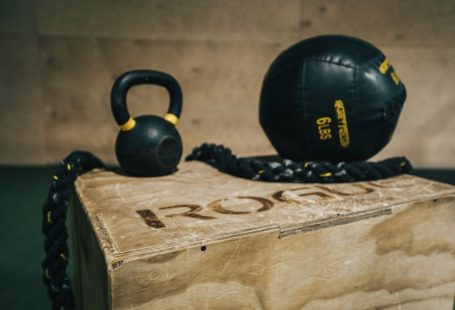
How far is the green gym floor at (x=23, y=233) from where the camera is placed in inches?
49.3

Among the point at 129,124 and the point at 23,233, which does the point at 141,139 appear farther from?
the point at 23,233

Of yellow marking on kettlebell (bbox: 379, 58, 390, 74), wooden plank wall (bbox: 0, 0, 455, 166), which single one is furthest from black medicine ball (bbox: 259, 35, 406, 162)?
wooden plank wall (bbox: 0, 0, 455, 166)

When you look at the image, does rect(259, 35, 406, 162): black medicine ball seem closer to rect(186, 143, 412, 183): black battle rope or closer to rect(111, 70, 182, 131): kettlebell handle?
rect(186, 143, 412, 183): black battle rope

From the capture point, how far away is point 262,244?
69cm

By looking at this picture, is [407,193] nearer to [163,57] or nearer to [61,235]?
[61,235]

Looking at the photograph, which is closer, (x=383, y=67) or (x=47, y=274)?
(x=47, y=274)

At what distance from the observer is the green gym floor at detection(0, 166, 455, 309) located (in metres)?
1.25

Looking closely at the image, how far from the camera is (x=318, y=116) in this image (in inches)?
41.8

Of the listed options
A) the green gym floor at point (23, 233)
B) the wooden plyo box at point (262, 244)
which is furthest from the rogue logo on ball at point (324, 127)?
the green gym floor at point (23, 233)

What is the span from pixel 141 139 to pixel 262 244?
1.55 ft

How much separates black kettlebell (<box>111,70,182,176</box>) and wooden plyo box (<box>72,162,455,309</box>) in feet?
0.14

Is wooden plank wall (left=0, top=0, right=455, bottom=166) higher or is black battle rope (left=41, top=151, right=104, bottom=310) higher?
wooden plank wall (left=0, top=0, right=455, bottom=166)

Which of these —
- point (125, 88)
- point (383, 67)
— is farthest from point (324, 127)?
point (125, 88)

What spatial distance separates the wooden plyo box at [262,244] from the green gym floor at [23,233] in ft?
1.12
